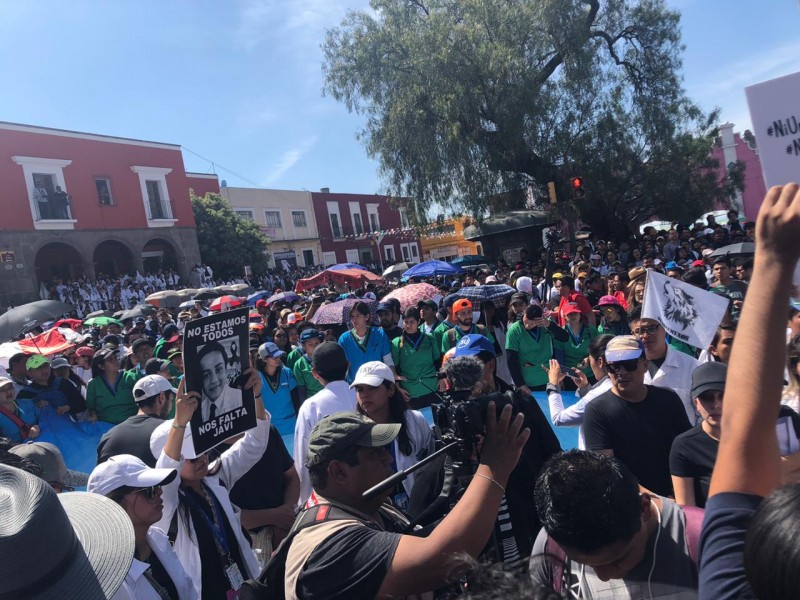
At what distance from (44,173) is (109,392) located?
23.3 meters

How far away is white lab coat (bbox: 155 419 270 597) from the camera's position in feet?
8.97

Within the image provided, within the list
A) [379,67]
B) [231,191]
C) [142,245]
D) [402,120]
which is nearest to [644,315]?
[402,120]

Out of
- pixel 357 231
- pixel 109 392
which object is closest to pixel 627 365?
pixel 109 392

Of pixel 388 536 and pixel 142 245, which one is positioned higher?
pixel 142 245

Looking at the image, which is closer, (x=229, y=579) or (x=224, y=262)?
(x=229, y=579)

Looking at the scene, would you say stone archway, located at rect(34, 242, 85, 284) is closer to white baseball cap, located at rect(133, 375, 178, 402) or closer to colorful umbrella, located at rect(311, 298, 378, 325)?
colorful umbrella, located at rect(311, 298, 378, 325)

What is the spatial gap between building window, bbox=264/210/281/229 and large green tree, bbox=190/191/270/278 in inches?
293

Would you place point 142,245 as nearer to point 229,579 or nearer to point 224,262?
point 224,262

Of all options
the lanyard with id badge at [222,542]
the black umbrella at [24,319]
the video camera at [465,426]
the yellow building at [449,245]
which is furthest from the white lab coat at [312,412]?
the yellow building at [449,245]

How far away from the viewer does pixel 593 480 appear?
1625 mm

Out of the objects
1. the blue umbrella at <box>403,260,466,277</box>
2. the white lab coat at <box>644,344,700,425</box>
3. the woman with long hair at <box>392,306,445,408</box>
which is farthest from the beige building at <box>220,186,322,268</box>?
the white lab coat at <box>644,344,700,425</box>

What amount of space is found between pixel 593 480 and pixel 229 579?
6.29ft

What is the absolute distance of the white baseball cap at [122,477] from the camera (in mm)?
2510

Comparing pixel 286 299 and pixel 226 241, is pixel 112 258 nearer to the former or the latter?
pixel 226 241
